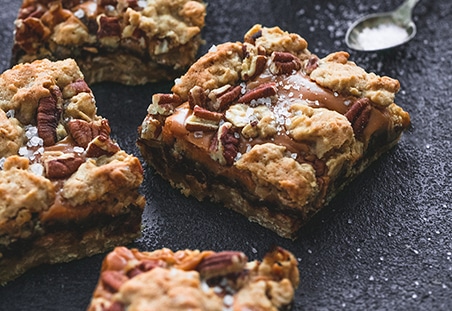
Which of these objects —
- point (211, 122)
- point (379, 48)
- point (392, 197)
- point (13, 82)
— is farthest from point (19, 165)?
point (379, 48)

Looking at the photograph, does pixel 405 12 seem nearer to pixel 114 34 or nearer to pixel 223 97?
pixel 223 97

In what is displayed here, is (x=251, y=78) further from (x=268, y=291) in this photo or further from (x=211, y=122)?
(x=268, y=291)

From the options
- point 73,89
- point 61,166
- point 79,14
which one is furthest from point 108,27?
point 61,166

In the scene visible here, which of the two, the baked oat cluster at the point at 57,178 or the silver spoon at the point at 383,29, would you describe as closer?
the baked oat cluster at the point at 57,178

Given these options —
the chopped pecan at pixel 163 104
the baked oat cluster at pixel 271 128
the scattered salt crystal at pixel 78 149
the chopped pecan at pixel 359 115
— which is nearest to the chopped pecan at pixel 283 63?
the baked oat cluster at pixel 271 128

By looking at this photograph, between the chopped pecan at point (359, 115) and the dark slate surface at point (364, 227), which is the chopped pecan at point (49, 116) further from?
the chopped pecan at point (359, 115)

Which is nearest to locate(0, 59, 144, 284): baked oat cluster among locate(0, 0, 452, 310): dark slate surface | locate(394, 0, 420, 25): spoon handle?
locate(0, 0, 452, 310): dark slate surface

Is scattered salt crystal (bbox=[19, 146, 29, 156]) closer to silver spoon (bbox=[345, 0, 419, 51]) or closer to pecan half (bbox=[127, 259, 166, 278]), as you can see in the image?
pecan half (bbox=[127, 259, 166, 278])
